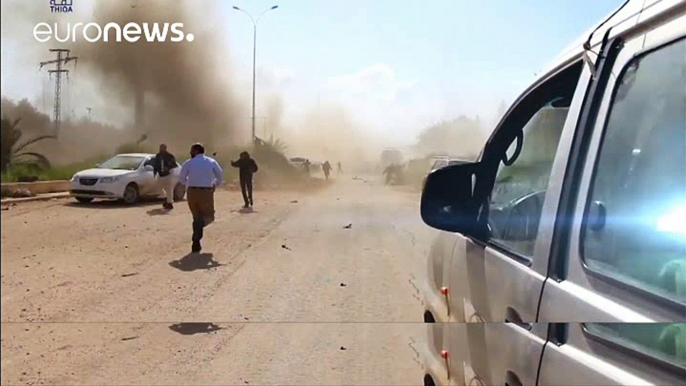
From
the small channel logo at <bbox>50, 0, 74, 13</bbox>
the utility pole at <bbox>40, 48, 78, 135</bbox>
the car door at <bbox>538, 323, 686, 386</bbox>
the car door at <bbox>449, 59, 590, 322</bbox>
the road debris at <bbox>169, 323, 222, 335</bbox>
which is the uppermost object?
the small channel logo at <bbox>50, 0, 74, 13</bbox>

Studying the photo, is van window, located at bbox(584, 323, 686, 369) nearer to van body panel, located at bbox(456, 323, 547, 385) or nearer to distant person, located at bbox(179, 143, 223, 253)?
van body panel, located at bbox(456, 323, 547, 385)

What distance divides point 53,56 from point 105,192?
0.45 meters

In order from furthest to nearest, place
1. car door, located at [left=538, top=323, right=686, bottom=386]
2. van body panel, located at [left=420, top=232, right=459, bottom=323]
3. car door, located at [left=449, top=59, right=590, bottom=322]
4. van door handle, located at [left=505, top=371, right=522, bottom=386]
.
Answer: van body panel, located at [left=420, top=232, right=459, bottom=323] < car door, located at [left=449, top=59, right=590, bottom=322] < van door handle, located at [left=505, top=371, right=522, bottom=386] < car door, located at [left=538, top=323, right=686, bottom=386]

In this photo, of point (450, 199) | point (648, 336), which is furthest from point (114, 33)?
point (648, 336)

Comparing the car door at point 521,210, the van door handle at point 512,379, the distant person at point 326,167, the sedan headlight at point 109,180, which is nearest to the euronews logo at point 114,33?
the sedan headlight at point 109,180

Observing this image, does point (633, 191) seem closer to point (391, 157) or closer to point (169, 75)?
point (391, 157)

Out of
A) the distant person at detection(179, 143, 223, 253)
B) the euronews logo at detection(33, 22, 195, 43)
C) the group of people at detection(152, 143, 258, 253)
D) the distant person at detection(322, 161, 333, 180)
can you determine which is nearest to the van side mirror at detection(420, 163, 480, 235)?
the distant person at detection(322, 161, 333, 180)

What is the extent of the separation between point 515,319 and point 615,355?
423mm

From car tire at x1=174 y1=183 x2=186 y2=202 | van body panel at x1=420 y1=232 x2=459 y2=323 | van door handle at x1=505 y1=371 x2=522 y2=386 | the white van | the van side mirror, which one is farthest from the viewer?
van body panel at x1=420 y1=232 x2=459 y2=323

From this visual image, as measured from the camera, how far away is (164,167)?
7.99 feet

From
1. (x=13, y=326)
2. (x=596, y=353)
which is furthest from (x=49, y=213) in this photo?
(x=596, y=353)

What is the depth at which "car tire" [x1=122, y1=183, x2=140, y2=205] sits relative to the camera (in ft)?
8.18

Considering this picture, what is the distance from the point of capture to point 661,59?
2176 millimetres

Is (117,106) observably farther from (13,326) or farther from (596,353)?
(596,353)
